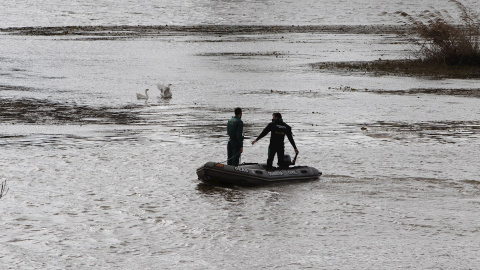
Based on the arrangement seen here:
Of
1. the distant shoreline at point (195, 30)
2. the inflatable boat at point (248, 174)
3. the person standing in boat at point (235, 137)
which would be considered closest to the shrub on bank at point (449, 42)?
the person standing in boat at point (235, 137)

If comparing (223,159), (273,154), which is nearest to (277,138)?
(273,154)

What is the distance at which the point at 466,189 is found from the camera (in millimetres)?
18125

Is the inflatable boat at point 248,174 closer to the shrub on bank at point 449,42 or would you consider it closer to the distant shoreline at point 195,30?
the shrub on bank at point 449,42

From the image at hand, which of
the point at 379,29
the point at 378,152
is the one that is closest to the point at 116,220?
the point at 378,152

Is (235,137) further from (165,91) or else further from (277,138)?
(165,91)

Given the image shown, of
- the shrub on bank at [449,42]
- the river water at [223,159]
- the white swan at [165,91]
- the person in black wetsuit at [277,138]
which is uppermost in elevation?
the shrub on bank at [449,42]

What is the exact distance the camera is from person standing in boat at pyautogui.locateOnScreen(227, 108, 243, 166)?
1964cm

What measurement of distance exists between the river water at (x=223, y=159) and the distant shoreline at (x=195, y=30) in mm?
38120

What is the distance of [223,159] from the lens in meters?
22.0

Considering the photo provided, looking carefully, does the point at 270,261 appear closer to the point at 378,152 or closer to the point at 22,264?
the point at 22,264

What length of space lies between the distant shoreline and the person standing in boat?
64761 mm

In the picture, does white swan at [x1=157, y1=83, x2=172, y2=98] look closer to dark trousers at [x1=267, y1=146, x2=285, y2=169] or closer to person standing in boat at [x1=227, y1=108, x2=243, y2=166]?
person standing in boat at [x1=227, y1=108, x2=243, y2=166]

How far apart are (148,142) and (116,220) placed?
28.8 feet

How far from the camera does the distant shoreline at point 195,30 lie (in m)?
87.1
